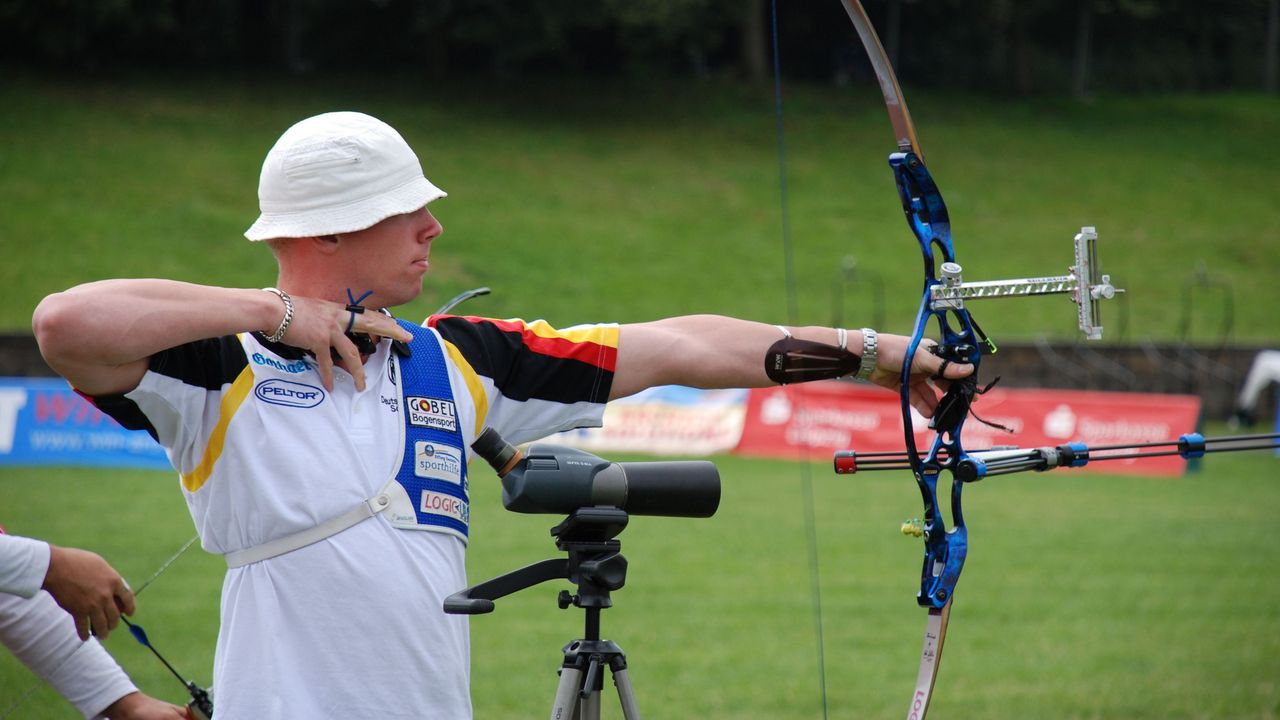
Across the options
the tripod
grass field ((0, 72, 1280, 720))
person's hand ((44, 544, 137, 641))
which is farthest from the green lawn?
the tripod

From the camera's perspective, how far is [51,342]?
210 centimetres

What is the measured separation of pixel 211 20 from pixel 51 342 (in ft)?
123

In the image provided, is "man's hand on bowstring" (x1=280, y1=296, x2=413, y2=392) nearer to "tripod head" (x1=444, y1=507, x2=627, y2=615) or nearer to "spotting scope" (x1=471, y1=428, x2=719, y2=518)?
"spotting scope" (x1=471, y1=428, x2=719, y2=518)

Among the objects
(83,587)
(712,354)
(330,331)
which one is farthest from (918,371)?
(83,587)

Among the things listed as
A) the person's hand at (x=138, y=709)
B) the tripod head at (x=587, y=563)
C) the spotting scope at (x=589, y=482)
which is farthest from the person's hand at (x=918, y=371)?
the person's hand at (x=138, y=709)

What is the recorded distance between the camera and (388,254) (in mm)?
2426

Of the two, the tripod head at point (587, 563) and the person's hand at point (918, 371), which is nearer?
the tripod head at point (587, 563)

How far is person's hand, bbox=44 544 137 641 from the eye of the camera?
266 centimetres

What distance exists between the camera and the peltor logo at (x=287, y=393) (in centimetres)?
230

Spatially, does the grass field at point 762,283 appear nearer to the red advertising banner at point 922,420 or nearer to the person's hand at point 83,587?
the red advertising banner at point 922,420

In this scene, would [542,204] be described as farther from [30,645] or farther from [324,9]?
[30,645]

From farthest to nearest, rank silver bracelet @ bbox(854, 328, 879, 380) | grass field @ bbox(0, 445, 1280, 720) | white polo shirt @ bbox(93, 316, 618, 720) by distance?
grass field @ bbox(0, 445, 1280, 720) < silver bracelet @ bbox(854, 328, 879, 380) < white polo shirt @ bbox(93, 316, 618, 720)

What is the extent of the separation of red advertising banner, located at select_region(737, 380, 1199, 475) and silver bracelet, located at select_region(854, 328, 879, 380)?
10.7 meters

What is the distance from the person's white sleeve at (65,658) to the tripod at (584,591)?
1.48m
